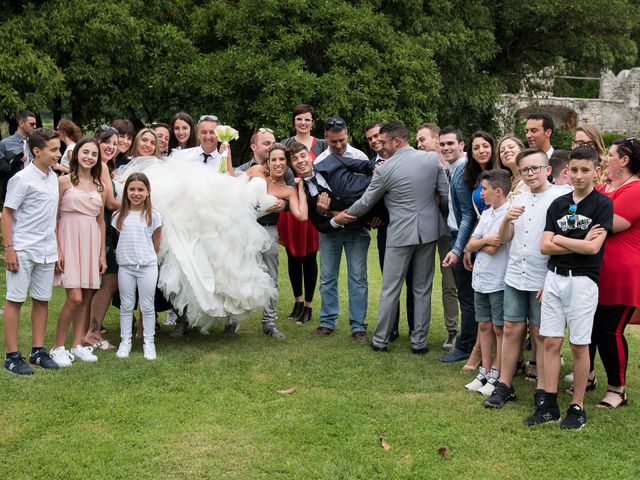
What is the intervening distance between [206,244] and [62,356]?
1459mm

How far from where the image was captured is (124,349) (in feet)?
20.0

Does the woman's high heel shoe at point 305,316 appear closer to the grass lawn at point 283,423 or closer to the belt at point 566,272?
the grass lawn at point 283,423

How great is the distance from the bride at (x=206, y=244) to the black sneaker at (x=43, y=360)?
1026mm

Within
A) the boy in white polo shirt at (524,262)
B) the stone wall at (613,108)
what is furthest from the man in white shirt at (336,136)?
the stone wall at (613,108)

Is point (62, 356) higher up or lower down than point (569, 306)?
lower down

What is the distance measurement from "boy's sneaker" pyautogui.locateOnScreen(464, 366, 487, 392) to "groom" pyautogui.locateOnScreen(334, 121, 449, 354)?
1.08 metres

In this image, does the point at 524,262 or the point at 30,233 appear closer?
the point at 524,262

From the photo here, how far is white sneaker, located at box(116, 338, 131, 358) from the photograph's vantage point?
6059 mm

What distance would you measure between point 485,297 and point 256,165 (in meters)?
2.69

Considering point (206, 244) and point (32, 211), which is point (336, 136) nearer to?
point (206, 244)

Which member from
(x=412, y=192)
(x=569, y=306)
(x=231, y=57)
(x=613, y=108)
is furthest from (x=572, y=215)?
(x=613, y=108)

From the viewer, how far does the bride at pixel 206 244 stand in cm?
613

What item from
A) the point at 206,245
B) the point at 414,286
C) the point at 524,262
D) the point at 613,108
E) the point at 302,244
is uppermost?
the point at 613,108

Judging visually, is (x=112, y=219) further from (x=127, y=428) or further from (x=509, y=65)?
(x=509, y=65)
